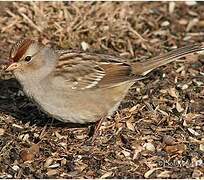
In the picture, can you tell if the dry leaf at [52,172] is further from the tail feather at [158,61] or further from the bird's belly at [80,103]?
the tail feather at [158,61]

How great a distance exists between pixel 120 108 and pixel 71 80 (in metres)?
0.66

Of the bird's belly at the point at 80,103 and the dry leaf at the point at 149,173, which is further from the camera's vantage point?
the bird's belly at the point at 80,103

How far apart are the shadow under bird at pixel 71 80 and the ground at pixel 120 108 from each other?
0.83ft

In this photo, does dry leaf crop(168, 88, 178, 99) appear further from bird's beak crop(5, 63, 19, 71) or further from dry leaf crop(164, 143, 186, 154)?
bird's beak crop(5, 63, 19, 71)

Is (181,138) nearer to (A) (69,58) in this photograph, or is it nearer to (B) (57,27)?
(A) (69,58)

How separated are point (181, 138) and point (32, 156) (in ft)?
3.74

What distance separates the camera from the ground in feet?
15.3

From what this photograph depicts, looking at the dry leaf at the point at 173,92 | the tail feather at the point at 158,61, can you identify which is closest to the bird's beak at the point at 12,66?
the tail feather at the point at 158,61

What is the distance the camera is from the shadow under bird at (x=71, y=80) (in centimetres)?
472

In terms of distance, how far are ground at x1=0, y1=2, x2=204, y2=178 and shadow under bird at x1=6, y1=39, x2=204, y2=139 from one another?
0.83 feet

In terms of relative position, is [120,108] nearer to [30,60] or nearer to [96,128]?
[96,128]

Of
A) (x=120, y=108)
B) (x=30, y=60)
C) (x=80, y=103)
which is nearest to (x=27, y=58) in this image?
(x=30, y=60)

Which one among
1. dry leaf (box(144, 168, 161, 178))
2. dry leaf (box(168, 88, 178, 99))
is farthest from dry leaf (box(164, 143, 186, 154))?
dry leaf (box(168, 88, 178, 99))

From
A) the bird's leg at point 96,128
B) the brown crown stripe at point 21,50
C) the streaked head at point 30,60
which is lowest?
the bird's leg at point 96,128
